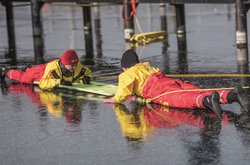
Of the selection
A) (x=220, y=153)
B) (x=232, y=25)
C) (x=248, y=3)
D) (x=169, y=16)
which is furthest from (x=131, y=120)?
(x=169, y=16)

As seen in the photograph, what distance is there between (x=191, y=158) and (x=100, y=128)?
1.88 meters

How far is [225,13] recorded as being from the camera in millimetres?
29453

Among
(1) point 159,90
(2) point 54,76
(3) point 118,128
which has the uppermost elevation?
(2) point 54,76

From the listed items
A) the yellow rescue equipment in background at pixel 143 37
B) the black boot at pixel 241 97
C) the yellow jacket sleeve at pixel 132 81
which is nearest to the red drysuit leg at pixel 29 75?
the yellow jacket sleeve at pixel 132 81

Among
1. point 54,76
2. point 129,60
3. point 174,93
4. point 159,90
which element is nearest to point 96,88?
point 54,76

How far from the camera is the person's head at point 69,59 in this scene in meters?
11.2

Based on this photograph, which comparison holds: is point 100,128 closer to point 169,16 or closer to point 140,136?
point 140,136

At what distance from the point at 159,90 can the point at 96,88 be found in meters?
1.82

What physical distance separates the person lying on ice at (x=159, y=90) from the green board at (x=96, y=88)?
956 millimetres

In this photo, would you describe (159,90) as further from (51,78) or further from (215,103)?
(51,78)

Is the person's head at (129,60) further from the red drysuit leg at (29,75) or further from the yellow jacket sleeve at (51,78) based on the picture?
the red drysuit leg at (29,75)

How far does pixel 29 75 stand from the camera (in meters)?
12.4

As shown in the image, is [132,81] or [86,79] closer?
[132,81]

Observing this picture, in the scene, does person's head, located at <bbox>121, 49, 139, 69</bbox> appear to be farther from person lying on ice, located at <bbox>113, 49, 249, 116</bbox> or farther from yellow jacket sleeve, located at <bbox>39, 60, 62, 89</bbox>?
yellow jacket sleeve, located at <bbox>39, 60, 62, 89</bbox>
